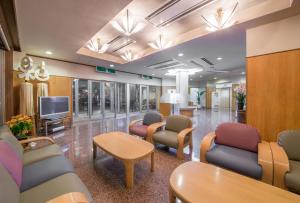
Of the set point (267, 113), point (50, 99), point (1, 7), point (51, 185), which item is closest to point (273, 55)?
point (267, 113)

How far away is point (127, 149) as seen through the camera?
7.32 ft

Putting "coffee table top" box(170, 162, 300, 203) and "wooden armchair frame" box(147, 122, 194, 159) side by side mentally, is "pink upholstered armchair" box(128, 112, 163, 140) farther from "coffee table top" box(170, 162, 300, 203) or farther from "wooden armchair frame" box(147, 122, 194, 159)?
"coffee table top" box(170, 162, 300, 203)

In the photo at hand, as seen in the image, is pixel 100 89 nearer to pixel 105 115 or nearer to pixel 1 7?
pixel 105 115

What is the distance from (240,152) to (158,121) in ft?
6.53

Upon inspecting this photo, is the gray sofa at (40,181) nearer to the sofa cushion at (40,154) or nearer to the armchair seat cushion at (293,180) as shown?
the sofa cushion at (40,154)

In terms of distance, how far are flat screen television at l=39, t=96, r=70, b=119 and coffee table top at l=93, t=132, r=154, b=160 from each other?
2.92 m

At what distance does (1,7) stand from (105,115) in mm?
5617

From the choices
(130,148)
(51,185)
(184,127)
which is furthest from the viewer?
(184,127)

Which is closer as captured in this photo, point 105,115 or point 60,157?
point 60,157

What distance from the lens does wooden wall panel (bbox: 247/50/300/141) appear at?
2.36 m

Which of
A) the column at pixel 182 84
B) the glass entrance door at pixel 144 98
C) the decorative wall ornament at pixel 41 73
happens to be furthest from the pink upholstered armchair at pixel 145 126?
the glass entrance door at pixel 144 98

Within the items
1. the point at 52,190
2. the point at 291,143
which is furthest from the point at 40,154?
the point at 291,143

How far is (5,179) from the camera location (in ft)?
3.42

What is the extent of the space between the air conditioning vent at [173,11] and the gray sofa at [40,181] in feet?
9.94
